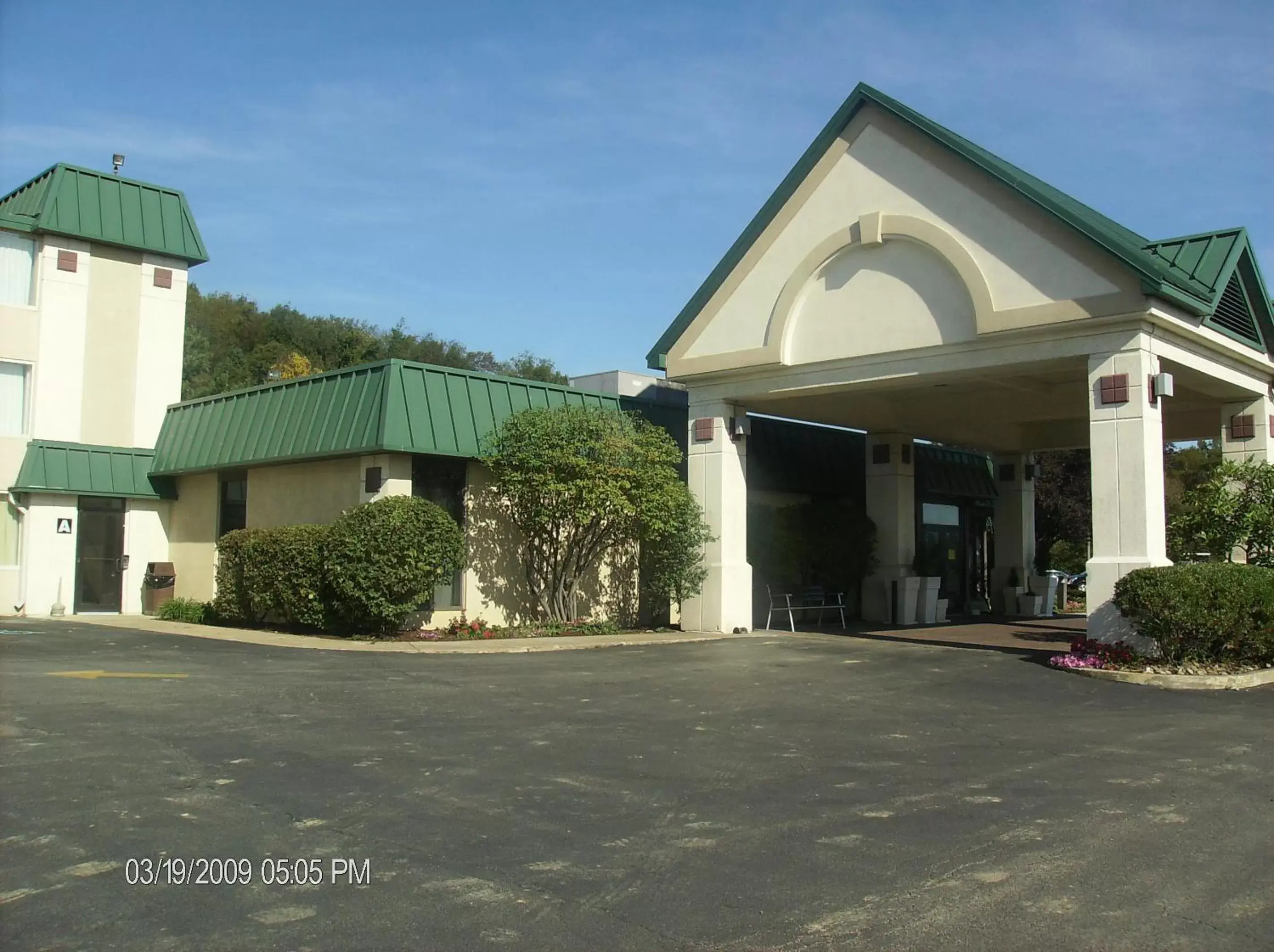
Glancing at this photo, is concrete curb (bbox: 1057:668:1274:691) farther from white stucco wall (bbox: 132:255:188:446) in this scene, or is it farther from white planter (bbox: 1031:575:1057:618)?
white stucco wall (bbox: 132:255:188:446)

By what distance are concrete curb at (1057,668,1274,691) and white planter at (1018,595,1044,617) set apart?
1202 cm

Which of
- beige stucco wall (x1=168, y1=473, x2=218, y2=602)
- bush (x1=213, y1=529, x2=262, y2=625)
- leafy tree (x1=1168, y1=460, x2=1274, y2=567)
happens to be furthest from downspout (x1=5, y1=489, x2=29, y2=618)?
leafy tree (x1=1168, y1=460, x2=1274, y2=567)

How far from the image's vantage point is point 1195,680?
11.6 m

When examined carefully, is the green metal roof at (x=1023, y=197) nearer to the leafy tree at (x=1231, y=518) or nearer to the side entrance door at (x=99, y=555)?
the leafy tree at (x=1231, y=518)

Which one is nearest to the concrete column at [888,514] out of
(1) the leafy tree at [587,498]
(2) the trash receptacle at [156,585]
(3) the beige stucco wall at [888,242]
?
(1) the leafy tree at [587,498]

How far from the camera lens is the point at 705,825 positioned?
244 inches

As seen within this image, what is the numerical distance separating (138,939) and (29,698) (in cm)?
686

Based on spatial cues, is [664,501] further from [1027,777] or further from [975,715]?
[1027,777]

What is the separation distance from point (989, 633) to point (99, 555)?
17.4m

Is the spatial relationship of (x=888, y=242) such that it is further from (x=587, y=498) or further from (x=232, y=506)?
(x=232, y=506)

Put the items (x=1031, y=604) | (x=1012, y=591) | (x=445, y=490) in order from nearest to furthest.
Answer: (x=445, y=490) → (x=1031, y=604) → (x=1012, y=591)

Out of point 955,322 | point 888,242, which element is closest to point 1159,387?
point 955,322

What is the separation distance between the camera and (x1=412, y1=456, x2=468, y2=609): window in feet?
57.3

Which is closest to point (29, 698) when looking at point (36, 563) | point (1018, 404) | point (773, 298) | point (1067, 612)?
point (773, 298)
